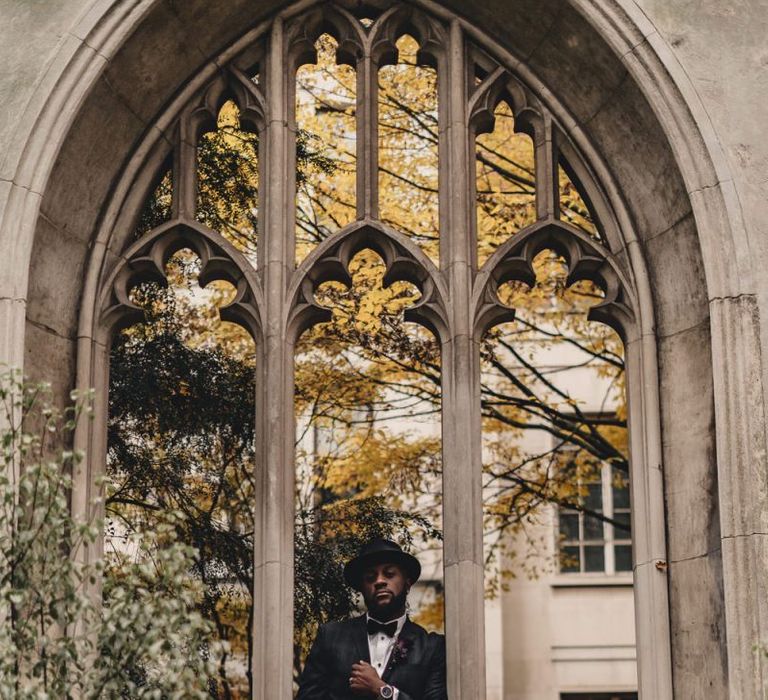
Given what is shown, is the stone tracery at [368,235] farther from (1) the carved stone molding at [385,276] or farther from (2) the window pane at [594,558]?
(2) the window pane at [594,558]

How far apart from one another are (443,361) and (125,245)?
2.20 metres

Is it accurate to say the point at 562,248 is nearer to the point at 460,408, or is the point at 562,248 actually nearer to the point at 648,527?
the point at 460,408

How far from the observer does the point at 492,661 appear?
31.5 m

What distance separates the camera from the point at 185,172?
572 inches

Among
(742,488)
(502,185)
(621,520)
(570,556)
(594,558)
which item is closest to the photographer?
(742,488)

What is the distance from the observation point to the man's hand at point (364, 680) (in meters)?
12.9

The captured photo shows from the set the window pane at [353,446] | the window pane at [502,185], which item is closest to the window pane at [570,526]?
the window pane at [353,446]

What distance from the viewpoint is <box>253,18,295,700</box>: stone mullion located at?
13.1 m

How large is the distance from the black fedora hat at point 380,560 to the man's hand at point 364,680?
0.70 meters

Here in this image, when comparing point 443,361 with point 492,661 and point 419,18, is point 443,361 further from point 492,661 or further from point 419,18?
point 492,661

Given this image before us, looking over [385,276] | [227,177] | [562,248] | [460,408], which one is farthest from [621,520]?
[460,408]

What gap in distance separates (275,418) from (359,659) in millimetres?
1547

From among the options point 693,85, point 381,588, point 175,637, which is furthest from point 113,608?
point 693,85

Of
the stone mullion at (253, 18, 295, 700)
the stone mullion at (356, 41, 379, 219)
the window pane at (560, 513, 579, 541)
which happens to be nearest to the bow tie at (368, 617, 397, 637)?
the stone mullion at (253, 18, 295, 700)
